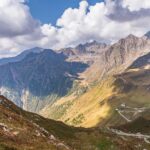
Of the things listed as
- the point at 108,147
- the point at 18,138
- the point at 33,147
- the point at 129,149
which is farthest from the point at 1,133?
the point at 129,149

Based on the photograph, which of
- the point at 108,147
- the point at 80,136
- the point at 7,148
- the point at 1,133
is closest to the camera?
the point at 7,148

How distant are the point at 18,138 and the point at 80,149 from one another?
2081 centimetres

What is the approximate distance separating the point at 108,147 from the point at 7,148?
1374 inches

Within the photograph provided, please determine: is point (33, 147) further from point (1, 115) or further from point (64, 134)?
point (64, 134)

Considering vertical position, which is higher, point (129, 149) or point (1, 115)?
point (1, 115)

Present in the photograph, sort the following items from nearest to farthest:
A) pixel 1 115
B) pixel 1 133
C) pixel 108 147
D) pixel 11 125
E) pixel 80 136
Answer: pixel 1 133 → pixel 11 125 → pixel 1 115 → pixel 108 147 → pixel 80 136

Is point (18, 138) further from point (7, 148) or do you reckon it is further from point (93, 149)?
point (93, 149)

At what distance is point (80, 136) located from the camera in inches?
3625

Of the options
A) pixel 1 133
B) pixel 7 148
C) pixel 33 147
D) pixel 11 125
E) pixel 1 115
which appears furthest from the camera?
pixel 1 115

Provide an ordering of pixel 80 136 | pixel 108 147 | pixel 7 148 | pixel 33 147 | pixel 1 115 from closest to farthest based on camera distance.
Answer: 1. pixel 7 148
2. pixel 33 147
3. pixel 1 115
4. pixel 108 147
5. pixel 80 136

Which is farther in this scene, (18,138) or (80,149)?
(80,149)

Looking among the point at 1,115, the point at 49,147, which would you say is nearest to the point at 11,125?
the point at 1,115

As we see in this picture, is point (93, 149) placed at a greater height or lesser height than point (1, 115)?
lesser

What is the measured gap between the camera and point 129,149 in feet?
230
